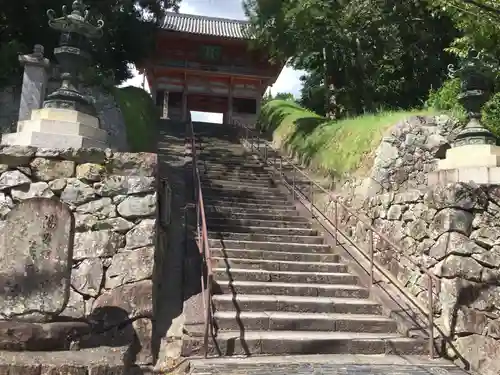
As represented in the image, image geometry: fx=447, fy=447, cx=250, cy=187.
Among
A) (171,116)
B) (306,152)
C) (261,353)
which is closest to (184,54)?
(171,116)

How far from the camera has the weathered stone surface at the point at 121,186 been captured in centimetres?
533

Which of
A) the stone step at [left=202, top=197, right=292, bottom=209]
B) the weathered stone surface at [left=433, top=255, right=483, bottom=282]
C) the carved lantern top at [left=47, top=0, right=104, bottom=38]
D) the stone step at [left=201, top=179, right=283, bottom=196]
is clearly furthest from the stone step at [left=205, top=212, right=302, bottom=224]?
the carved lantern top at [left=47, top=0, right=104, bottom=38]

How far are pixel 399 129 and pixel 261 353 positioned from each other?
6.05 m

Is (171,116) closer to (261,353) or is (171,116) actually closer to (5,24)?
(5,24)

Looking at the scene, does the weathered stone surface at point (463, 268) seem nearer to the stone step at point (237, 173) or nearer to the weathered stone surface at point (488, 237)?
the weathered stone surface at point (488, 237)

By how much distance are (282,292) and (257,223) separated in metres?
2.30

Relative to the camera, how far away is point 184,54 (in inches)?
897

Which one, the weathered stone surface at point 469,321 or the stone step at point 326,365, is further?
the weathered stone surface at point 469,321

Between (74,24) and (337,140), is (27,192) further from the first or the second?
(337,140)

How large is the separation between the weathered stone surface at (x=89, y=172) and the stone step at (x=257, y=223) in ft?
9.46

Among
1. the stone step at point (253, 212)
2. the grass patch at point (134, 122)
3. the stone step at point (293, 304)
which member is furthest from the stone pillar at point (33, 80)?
the stone step at point (293, 304)

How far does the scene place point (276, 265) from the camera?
673 cm

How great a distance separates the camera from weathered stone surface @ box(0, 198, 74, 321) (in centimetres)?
419

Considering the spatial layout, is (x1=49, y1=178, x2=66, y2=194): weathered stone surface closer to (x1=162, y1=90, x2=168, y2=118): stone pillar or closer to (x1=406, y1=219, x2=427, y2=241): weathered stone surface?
(x1=406, y1=219, x2=427, y2=241): weathered stone surface
